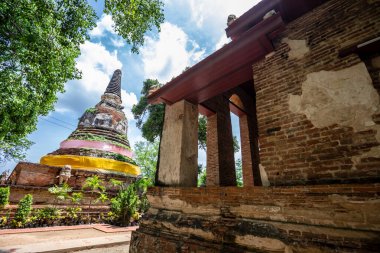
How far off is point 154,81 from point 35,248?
36.0ft

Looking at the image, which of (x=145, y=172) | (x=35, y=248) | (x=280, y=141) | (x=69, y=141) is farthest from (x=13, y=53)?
(x=145, y=172)

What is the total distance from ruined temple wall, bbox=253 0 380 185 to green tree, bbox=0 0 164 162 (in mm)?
5058

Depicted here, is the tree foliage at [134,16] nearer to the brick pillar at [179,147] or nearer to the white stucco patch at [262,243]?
the brick pillar at [179,147]

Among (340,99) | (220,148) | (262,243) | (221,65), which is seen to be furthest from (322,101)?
(220,148)

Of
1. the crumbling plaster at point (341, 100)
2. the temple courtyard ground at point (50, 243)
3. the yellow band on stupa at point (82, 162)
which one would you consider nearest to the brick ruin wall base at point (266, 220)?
the crumbling plaster at point (341, 100)

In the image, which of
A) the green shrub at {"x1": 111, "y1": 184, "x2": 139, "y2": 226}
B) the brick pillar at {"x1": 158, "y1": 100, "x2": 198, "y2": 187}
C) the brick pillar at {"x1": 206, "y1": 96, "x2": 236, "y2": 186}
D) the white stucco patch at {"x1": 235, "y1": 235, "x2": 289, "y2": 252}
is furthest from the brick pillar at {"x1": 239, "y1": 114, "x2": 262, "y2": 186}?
the green shrub at {"x1": 111, "y1": 184, "x2": 139, "y2": 226}

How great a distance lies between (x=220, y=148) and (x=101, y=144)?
13.4 m

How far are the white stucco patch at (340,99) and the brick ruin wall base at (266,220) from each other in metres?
0.84

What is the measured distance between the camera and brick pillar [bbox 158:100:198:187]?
4023 mm

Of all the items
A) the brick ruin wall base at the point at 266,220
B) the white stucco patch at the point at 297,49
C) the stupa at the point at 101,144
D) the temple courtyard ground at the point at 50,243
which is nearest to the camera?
the brick ruin wall base at the point at 266,220

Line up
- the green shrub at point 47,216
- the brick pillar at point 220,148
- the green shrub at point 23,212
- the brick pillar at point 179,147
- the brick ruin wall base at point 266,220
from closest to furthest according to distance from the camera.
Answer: the brick ruin wall base at point 266,220 < the brick pillar at point 179,147 < the brick pillar at point 220,148 < the green shrub at point 23,212 < the green shrub at point 47,216

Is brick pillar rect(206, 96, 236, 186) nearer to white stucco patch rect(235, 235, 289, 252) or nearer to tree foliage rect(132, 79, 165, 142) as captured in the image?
white stucco patch rect(235, 235, 289, 252)

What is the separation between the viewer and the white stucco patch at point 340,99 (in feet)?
7.60

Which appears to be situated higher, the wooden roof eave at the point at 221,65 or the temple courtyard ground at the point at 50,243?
the wooden roof eave at the point at 221,65
